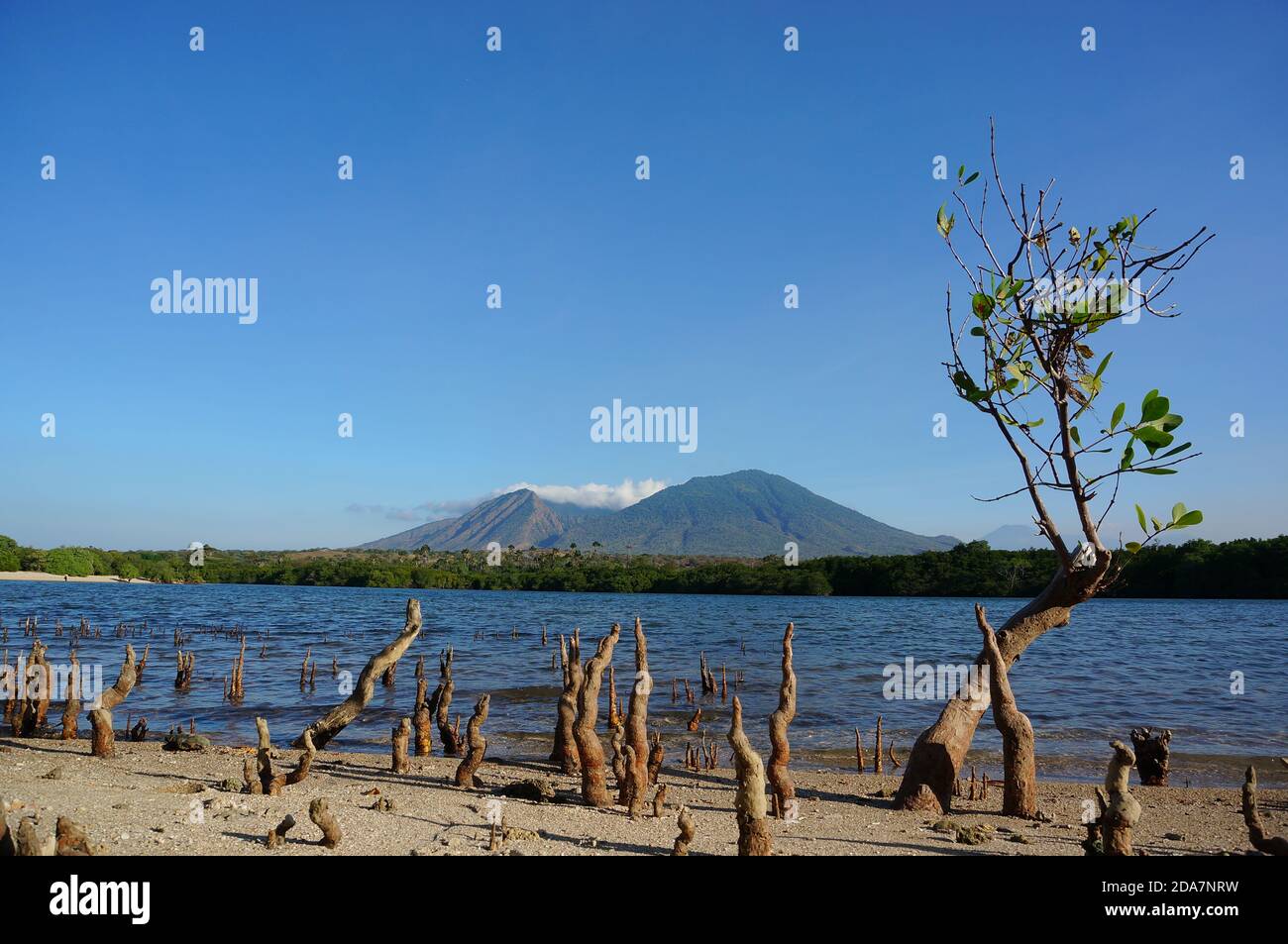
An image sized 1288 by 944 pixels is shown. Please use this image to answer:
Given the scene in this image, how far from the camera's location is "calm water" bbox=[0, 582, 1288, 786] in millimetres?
19375

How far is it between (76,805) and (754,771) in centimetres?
735

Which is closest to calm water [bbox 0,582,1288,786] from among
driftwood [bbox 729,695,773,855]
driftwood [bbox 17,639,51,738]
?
driftwood [bbox 17,639,51,738]

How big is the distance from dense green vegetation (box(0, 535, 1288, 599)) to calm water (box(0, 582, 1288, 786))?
1625 cm

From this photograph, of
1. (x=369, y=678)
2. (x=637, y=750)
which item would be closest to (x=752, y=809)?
(x=637, y=750)

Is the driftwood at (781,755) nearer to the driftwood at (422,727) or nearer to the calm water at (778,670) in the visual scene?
the calm water at (778,670)

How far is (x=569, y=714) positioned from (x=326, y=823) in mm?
5618

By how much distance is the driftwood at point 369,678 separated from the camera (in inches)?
483

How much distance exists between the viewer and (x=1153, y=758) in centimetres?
1435

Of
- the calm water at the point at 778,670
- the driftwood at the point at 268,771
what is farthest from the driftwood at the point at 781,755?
the calm water at the point at 778,670

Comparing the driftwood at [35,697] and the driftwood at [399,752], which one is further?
the driftwood at [35,697]

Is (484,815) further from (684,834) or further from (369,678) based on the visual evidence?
(369,678)

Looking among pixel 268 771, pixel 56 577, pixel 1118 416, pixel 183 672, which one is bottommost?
pixel 56 577

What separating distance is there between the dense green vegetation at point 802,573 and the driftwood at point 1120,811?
8083 centimetres

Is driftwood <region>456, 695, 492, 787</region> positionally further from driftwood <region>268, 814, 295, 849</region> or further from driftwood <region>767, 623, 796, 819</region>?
driftwood <region>268, 814, 295, 849</region>
